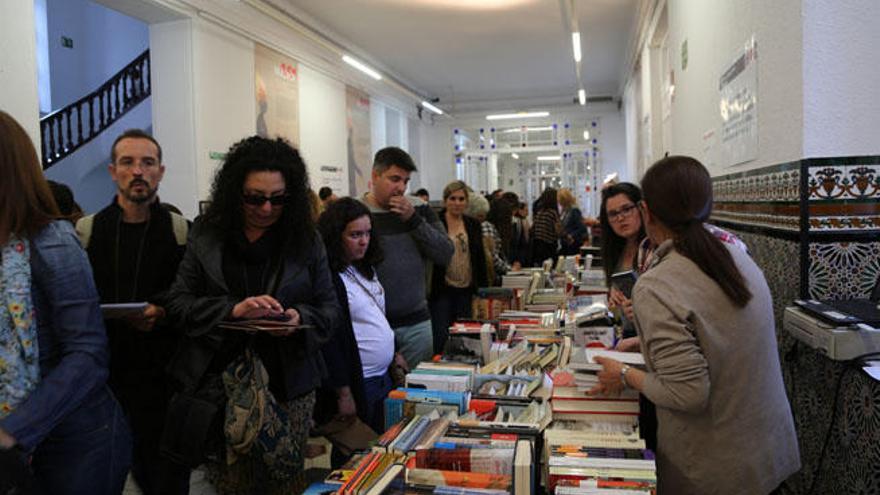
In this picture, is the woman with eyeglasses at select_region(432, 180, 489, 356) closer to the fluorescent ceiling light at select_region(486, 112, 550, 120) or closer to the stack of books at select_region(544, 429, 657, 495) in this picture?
the stack of books at select_region(544, 429, 657, 495)

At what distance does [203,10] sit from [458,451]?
6.57 m

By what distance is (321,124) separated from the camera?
1003 cm

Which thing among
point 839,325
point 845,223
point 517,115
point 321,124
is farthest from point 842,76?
point 517,115

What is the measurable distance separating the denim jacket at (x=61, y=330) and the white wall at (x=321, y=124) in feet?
25.2

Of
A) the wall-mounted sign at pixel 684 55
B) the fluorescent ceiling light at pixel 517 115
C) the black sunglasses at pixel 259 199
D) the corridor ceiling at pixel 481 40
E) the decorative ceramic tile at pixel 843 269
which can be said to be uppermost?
the corridor ceiling at pixel 481 40

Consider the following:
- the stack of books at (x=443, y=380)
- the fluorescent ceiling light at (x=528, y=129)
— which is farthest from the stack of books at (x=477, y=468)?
the fluorescent ceiling light at (x=528, y=129)

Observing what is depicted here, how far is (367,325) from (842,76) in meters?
1.91

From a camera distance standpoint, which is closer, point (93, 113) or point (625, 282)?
point (625, 282)

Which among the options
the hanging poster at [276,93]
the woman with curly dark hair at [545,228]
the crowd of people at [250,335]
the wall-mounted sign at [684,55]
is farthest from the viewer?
the hanging poster at [276,93]

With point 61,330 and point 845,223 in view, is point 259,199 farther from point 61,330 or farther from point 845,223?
point 845,223

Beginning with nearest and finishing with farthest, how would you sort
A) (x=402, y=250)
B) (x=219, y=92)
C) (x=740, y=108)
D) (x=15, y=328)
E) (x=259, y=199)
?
1. (x=15, y=328)
2. (x=259, y=199)
3. (x=740, y=108)
4. (x=402, y=250)
5. (x=219, y=92)

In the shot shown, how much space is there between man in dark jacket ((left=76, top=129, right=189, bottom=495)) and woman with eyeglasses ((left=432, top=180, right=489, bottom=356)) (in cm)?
222

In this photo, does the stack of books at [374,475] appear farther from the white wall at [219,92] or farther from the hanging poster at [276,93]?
the hanging poster at [276,93]

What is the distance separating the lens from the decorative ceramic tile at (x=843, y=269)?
2.14m
